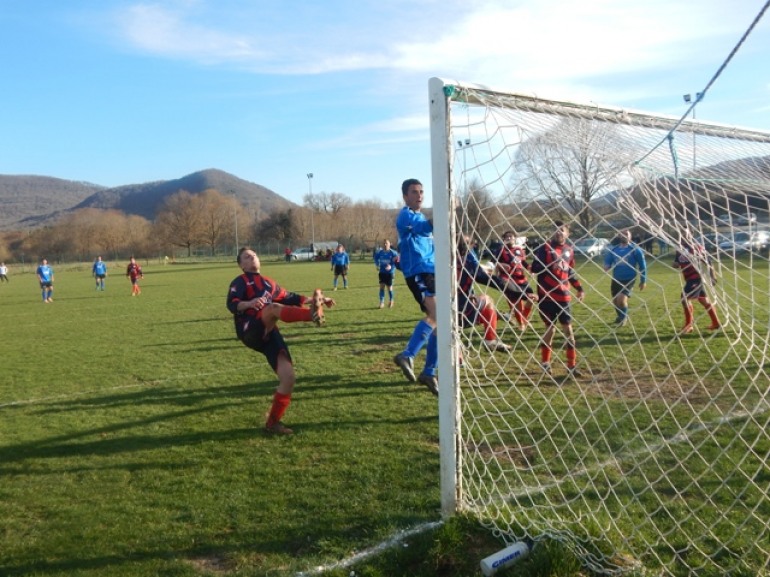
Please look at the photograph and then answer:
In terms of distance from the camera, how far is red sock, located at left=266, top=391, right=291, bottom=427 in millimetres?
5066

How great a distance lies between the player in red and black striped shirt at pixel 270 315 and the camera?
4.84m

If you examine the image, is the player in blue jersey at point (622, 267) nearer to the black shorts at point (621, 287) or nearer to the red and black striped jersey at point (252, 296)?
the black shorts at point (621, 287)

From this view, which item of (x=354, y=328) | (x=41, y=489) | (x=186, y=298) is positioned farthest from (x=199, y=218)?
(x=41, y=489)

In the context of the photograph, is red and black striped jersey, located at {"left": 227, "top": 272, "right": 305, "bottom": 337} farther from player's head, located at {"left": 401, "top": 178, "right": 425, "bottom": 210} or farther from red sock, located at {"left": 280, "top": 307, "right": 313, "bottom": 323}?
player's head, located at {"left": 401, "top": 178, "right": 425, "bottom": 210}

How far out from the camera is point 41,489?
4258 mm

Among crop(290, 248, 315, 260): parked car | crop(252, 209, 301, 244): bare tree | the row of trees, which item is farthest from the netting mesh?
crop(252, 209, 301, 244): bare tree

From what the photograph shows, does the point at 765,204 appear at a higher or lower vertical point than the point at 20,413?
higher

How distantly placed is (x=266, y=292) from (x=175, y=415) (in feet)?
6.06

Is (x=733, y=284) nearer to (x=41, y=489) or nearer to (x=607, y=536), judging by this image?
(x=607, y=536)

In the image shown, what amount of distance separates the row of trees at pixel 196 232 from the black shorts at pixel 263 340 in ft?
236

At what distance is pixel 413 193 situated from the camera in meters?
5.00

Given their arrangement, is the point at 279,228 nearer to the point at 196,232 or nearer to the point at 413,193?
the point at 196,232

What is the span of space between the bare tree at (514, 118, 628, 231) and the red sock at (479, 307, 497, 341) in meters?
1.47

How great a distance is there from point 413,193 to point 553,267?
6.17 feet
